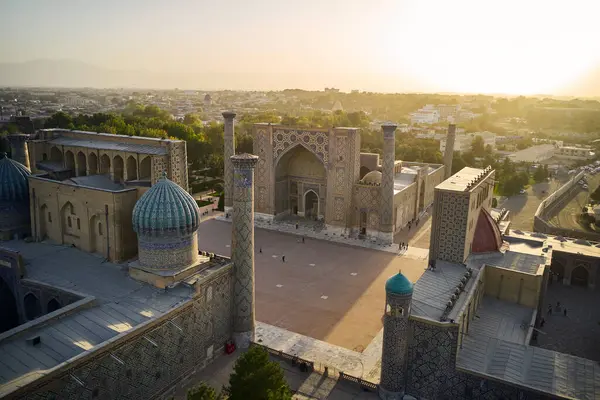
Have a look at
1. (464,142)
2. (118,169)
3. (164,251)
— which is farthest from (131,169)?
(464,142)

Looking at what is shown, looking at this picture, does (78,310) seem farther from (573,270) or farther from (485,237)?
(573,270)

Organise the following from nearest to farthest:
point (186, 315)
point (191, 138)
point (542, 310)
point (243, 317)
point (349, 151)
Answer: point (186, 315)
point (243, 317)
point (542, 310)
point (349, 151)
point (191, 138)

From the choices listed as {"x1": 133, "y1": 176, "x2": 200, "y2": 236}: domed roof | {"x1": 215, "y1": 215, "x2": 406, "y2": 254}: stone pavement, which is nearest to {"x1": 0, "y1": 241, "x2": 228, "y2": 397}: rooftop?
{"x1": 133, "y1": 176, "x2": 200, "y2": 236}: domed roof

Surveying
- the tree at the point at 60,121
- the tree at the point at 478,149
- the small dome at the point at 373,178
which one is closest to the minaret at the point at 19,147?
the small dome at the point at 373,178

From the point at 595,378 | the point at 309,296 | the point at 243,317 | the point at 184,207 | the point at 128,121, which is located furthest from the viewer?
the point at 128,121

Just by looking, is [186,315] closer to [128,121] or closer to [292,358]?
[292,358]

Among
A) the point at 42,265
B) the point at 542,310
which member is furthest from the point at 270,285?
the point at 542,310
